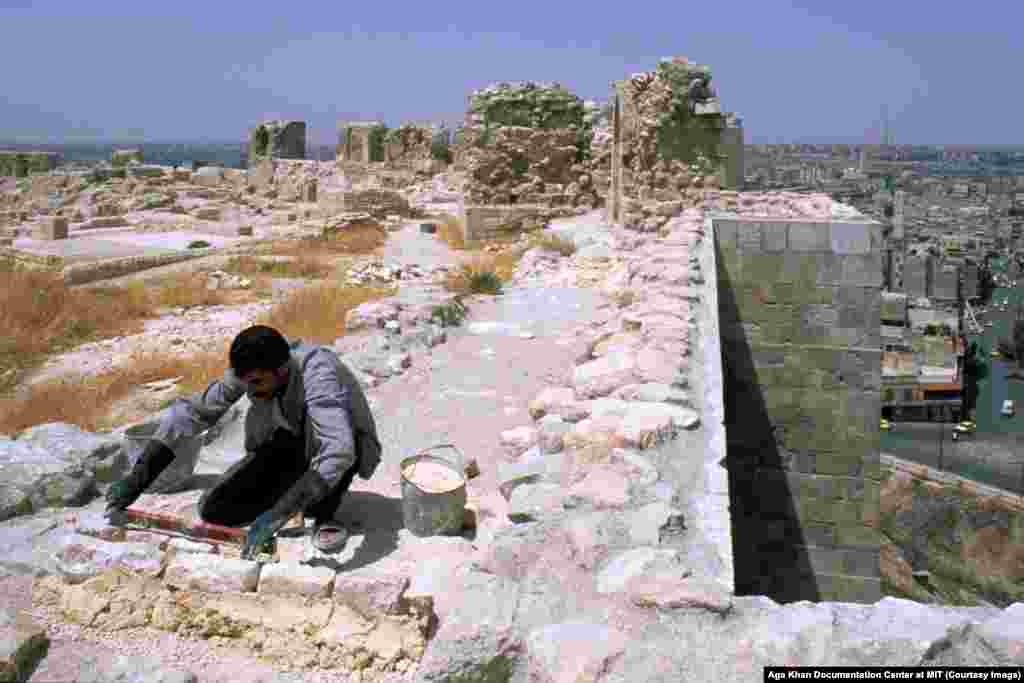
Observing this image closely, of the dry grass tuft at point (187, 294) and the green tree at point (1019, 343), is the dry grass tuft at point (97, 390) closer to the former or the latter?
the dry grass tuft at point (187, 294)

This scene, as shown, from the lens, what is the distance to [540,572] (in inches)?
93.9

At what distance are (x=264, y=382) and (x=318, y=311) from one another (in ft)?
19.4

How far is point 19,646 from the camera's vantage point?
90.0 inches

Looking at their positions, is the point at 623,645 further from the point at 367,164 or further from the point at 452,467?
the point at 367,164

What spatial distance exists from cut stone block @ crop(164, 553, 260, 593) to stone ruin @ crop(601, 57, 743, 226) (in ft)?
31.6

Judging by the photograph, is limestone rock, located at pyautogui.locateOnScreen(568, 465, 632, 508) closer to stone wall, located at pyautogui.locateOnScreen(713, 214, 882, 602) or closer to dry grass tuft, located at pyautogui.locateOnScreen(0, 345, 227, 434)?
dry grass tuft, located at pyautogui.locateOnScreen(0, 345, 227, 434)

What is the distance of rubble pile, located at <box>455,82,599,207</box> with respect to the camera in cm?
1498

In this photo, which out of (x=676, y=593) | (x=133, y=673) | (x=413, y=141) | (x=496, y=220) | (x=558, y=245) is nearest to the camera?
(x=676, y=593)

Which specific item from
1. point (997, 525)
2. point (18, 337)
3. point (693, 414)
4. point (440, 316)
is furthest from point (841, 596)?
point (997, 525)

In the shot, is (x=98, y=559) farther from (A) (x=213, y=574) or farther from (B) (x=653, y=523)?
(B) (x=653, y=523)

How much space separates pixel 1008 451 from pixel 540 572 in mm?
36811

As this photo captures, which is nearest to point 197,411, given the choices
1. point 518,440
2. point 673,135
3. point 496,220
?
point 518,440

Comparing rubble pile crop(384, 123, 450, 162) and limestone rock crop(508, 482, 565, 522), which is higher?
rubble pile crop(384, 123, 450, 162)

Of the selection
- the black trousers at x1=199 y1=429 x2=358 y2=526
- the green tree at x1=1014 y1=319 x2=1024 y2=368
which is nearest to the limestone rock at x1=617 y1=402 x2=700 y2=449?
the black trousers at x1=199 y1=429 x2=358 y2=526
